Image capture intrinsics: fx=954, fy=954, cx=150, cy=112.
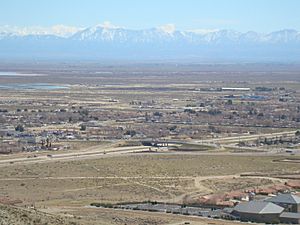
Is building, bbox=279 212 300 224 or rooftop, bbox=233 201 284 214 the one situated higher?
rooftop, bbox=233 201 284 214

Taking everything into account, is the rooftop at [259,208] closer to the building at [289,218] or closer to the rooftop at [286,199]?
the building at [289,218]

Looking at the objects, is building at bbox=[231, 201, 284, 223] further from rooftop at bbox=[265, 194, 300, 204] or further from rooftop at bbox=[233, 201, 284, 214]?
rooftop at bbox=[265, 194, 300, 204]

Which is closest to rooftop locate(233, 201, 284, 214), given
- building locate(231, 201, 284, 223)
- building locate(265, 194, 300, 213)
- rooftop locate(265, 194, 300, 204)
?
building locate(231, 201, 284, 223)

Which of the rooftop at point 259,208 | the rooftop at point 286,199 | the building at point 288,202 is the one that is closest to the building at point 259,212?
the rooftop at point 259,208

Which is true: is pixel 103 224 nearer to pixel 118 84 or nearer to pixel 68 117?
pixel 68 117

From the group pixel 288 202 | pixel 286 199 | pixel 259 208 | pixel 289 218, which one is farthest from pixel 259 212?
pixel 286 199

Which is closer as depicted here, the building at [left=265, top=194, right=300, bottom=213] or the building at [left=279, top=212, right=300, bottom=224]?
the building at [left=279, top=212, right=300, bottom=224]

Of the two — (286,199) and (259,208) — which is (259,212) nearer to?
(259,208)
